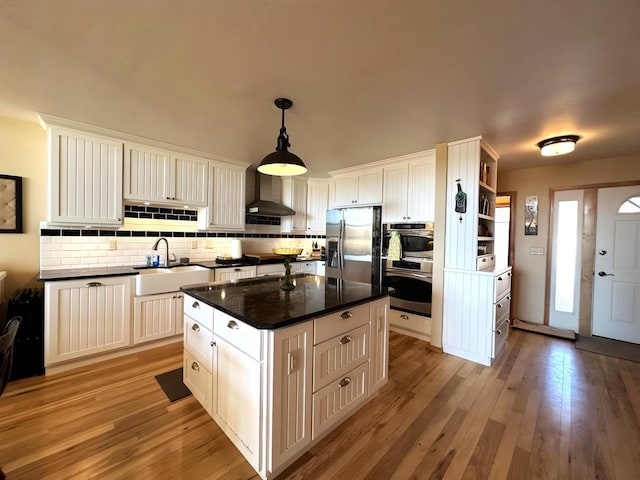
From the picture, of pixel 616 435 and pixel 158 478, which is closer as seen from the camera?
pixel 158 478

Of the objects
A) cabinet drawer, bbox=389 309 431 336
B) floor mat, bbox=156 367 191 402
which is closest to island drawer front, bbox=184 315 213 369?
floor mat, bbox=156 367 191 402

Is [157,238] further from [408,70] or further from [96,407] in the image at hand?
[408,70]

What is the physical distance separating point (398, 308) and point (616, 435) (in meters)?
2.02

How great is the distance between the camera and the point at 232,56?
61.6 inches

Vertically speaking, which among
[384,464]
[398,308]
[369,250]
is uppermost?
[369,250]

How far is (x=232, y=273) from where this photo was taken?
3469 mm

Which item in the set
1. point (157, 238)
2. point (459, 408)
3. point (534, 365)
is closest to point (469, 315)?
point (534, 365)

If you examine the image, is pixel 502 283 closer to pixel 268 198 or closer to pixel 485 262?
pixel 485 262

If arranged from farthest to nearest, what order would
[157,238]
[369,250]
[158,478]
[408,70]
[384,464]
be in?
[369,250] → [157,238] → [408,70] → [384,464] → [158,478]

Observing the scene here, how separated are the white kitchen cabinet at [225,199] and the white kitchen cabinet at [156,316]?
41.9 inches

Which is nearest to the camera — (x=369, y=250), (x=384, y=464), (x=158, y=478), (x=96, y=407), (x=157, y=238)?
(x=158, y=478)

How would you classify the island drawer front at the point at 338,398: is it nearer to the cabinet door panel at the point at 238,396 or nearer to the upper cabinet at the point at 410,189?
the cabinet door panel at the point at 238,396

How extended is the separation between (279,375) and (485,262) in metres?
2.72

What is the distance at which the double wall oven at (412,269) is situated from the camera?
10.6 feet
